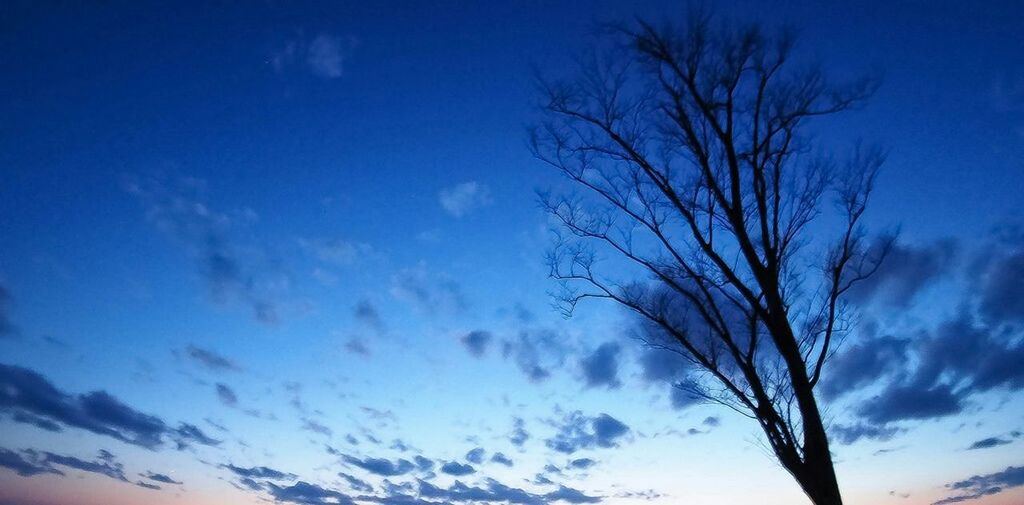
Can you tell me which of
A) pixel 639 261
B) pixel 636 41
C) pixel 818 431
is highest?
pixel 636 41

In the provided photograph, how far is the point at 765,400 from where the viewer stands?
8516 mm

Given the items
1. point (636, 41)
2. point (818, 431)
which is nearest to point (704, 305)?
point (818, 431)

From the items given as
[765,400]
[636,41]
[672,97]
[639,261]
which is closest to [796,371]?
[765,400]

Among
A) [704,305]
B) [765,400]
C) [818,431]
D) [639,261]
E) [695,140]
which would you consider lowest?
[818,431]

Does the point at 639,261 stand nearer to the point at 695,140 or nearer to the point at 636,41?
the point at 695,140

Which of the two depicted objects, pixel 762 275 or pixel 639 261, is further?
pixel 639 261

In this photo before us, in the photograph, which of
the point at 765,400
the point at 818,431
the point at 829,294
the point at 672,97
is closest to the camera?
the point at 818,431

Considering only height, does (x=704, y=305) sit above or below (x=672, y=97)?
below

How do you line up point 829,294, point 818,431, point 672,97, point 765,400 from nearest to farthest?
point 818,431 → point 765,400 → point 829,294 → point 672,97

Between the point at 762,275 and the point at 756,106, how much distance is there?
11.2ft

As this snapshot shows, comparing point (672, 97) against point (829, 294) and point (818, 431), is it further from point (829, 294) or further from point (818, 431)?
point (818, 431)

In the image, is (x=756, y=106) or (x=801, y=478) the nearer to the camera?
(x=801, y=478)

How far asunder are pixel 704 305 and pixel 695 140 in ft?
11.1

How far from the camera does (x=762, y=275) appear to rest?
8766 millimetres
